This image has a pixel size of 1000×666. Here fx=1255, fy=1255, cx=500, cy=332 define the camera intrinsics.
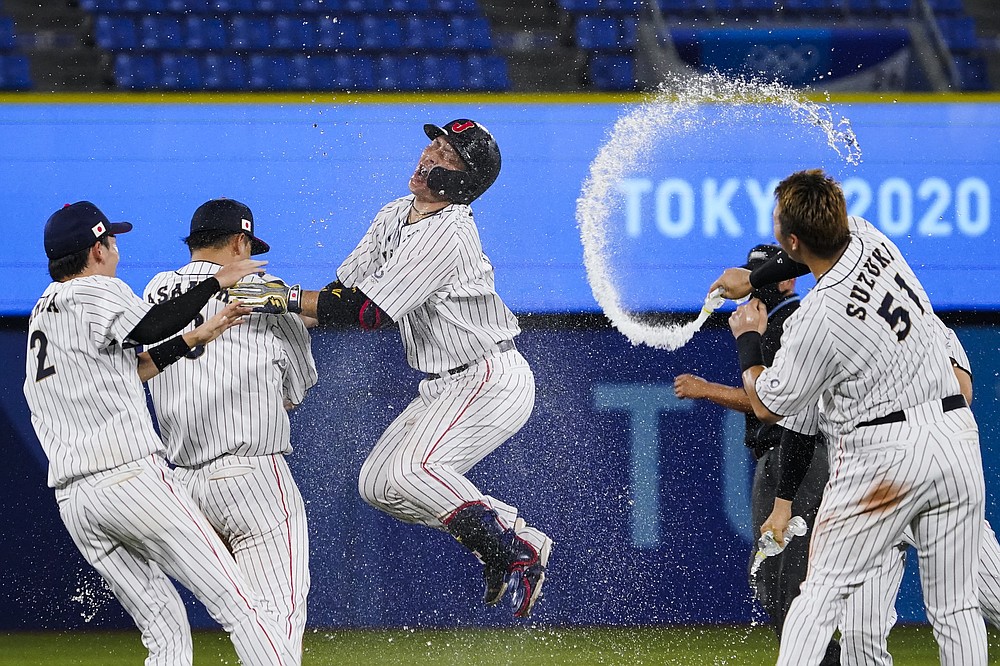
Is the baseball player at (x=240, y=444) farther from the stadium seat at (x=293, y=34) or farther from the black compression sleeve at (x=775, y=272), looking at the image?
the stadium seat at (x=293, y=34)

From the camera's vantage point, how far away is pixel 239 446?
14.8 ft

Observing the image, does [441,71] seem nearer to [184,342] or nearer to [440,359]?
[440,359]

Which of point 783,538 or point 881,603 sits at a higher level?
point 783,538

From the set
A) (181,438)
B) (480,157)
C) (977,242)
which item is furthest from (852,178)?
(181,438)

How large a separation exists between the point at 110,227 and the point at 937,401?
2.77 metres

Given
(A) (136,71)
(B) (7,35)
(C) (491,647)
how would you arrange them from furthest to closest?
(B) (7,35), (A) (136,71), (C) (491,647)

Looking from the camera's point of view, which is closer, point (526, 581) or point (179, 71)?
point (526, 581)

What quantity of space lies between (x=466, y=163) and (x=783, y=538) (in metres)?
1.85

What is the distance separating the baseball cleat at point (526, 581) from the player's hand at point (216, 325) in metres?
1.38

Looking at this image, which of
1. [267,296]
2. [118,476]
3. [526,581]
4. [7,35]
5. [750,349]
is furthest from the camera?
[7,35]

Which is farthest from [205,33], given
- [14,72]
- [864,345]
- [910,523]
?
[910,523]

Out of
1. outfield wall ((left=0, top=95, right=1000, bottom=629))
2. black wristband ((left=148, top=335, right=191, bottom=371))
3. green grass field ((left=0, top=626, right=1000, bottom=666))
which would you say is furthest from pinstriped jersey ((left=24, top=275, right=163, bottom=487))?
outfield wall ((left=0, top=95, right=1000, bottom=629))

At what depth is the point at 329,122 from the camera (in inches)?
268

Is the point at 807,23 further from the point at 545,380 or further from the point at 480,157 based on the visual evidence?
the point at 480,157
